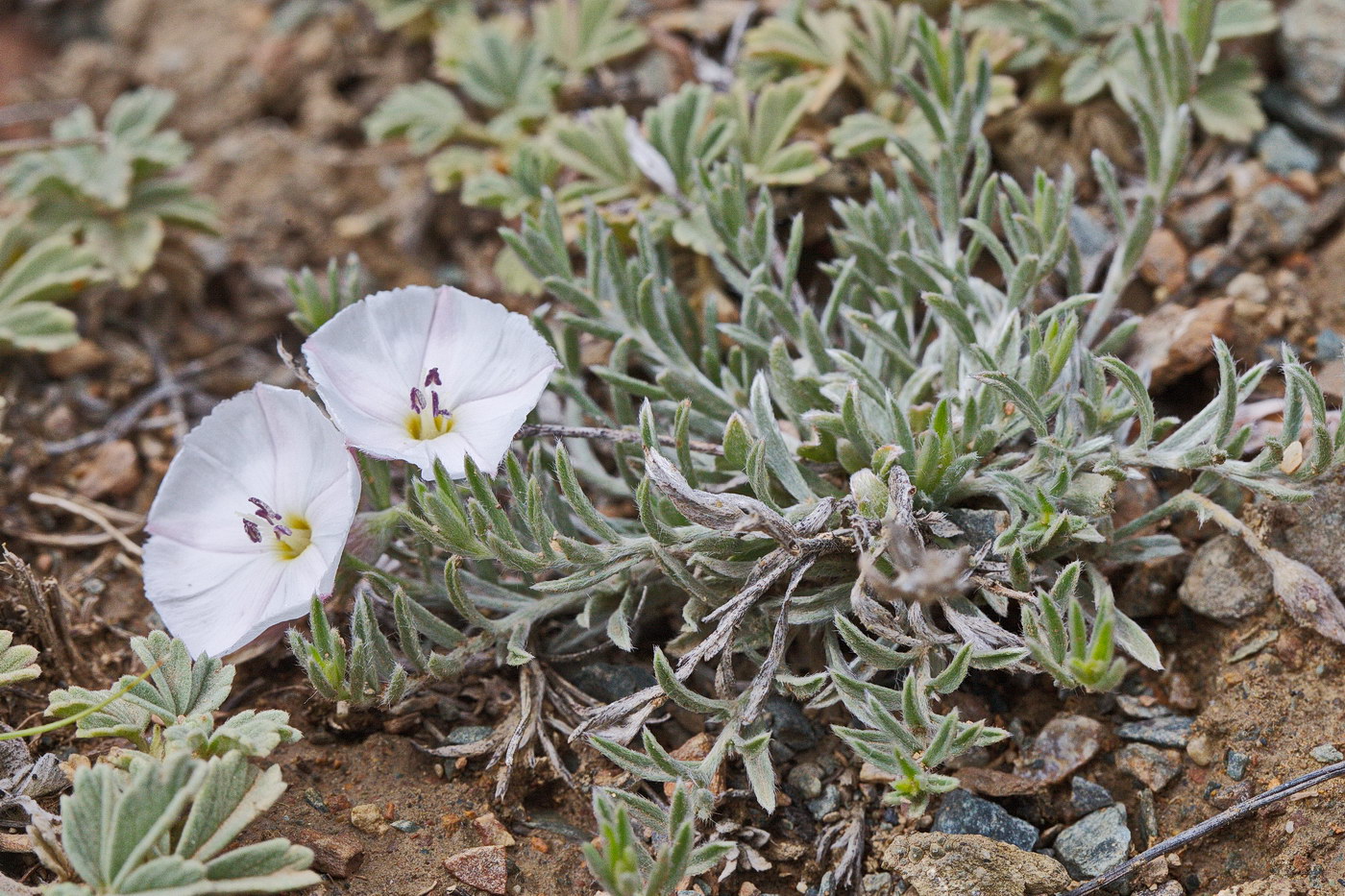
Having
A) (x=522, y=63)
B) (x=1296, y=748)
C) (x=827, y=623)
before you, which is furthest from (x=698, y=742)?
(x=522, y=63)

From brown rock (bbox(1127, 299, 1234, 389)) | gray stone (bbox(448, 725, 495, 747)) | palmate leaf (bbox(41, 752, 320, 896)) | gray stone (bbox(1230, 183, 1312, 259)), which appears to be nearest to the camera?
palmate leaf (bbox(41, 752, 320, 896))

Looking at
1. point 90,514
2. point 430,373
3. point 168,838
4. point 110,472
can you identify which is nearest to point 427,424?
point 430,373

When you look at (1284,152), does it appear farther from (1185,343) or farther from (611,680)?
(611,680)

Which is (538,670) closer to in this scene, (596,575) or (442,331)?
(596,575)

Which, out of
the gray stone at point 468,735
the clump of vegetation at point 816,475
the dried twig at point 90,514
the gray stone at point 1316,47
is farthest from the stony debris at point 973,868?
the gray stone at point 1316,47

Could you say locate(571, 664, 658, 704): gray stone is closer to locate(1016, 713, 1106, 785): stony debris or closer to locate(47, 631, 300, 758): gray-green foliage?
locate(47, 631, 300, 758): gray-green foliage

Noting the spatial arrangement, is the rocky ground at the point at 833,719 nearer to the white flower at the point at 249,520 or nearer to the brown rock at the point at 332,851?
the brown rock at the point at 332,851

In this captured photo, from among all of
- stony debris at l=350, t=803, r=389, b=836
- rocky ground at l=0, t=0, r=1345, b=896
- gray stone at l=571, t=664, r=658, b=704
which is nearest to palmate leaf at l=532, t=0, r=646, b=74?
rocky ground at l=0, t=0, r=1345, b=896
